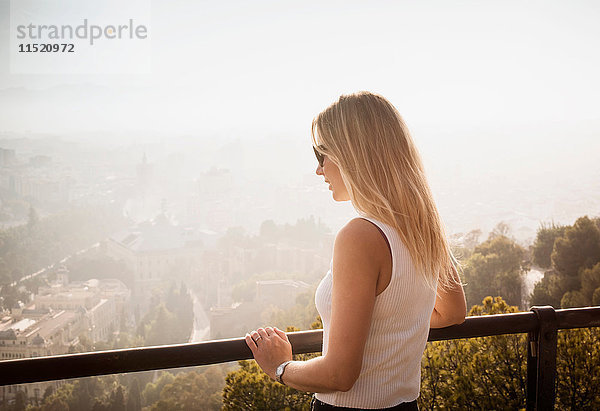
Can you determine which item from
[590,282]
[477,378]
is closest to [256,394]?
[477,378]

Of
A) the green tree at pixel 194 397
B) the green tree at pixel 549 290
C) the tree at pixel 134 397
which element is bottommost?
the tree at pixel 134 397

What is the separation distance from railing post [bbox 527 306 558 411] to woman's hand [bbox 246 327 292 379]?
79 centimetres

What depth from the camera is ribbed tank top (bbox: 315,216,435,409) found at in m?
0.89

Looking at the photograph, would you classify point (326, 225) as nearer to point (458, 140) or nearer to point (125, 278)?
point (458, 140)

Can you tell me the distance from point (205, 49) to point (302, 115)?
500 centimetres

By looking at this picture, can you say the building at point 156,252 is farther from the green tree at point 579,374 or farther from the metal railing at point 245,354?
the metal railing at point 245,354

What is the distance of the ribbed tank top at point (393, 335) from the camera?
89 centimetres

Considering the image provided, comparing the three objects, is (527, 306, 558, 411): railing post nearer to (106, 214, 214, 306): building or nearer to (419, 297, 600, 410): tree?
(419, 297, 600, 410): tree

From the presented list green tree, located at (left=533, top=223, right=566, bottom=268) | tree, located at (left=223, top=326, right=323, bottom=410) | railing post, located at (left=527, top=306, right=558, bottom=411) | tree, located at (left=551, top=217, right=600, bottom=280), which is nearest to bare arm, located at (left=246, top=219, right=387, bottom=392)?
railing post, located at (left=527, top=306, right=558, bottom=411)

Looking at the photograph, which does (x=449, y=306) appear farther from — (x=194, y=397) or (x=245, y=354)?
(x=194, y=397)

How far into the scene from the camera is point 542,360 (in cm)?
153

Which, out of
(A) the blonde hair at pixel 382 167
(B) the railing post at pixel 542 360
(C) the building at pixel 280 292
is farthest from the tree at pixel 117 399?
(A) the blonde hair at pixel 382 167

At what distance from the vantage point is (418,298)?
0.93 m

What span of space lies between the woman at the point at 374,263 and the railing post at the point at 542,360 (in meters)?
0.68
